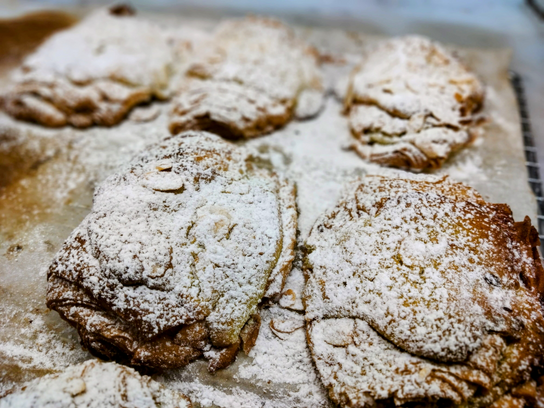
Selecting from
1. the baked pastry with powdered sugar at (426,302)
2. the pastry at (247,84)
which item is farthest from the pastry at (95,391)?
the pastry at (247,84)

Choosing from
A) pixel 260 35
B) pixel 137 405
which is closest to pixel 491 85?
pixel 260 35

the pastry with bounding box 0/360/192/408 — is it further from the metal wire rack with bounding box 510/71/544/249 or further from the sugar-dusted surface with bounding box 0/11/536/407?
the metal wire rack with bounding box 510/71/544/249

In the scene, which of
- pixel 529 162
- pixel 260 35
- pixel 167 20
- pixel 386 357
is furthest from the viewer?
pixel 167 20

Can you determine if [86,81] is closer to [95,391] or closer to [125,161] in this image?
[125,161]

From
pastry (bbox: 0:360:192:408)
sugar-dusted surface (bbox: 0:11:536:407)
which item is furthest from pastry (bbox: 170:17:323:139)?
pastry (bbox: 0:360:192:408)

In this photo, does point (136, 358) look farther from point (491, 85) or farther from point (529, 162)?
point (491, 85)

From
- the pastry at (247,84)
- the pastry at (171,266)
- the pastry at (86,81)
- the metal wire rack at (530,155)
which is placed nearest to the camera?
the pastry at (171,266)

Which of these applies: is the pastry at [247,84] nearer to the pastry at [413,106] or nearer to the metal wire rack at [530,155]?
the pastry at [413,106]
